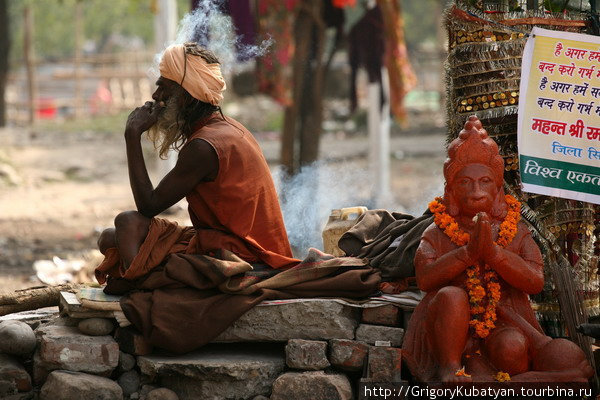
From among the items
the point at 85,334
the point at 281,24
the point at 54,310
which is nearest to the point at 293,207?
the point at 54,310

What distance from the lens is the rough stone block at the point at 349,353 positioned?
4973mm

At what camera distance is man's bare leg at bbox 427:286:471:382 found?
4574 millimetres

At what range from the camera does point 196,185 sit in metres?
5.29

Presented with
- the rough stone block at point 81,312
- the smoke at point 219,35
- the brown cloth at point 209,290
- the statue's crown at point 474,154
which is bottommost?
the rough stone block at point 81,312

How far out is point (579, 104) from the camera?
5.23 meters

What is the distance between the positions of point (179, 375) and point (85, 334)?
0.55 metres

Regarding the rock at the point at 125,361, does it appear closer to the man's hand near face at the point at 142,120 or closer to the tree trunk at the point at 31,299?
the tree trunk at the point at 31,299

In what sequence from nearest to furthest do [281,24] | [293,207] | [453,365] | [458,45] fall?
[453,365] → [458,45] → [293,207] → [281,24]

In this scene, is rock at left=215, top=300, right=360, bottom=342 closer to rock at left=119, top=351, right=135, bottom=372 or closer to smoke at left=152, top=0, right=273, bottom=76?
rock at left=119, top=351, right=135, bottom=372

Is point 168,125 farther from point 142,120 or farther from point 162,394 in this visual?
point 162,394

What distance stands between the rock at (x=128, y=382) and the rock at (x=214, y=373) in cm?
8

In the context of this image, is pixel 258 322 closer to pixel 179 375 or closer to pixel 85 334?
pixel 179 375

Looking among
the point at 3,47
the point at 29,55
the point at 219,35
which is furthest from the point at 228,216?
the point at 29,55

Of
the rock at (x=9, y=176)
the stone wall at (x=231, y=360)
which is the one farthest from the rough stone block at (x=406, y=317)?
the rock at (x=9, y=176)
